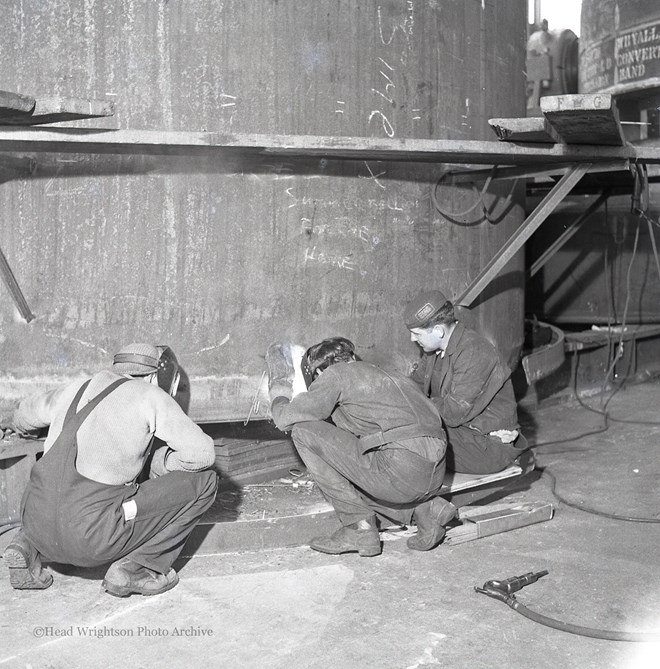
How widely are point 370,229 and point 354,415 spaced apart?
1284mm

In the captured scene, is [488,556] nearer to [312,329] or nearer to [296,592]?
[296,592]

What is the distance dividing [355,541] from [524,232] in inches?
86.6

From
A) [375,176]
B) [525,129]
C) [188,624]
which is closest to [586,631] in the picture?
[188,624]

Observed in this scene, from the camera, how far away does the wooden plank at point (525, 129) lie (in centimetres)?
472

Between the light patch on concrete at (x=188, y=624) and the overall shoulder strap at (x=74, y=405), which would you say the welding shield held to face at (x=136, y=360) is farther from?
the light patch on concrete at (x=188, y=624)

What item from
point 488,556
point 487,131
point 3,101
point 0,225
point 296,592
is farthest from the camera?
point 487,131

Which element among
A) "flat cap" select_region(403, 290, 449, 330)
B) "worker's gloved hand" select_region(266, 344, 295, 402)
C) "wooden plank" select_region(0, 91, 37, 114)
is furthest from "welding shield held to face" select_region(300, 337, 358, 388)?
"wooden plank" select_region(0, 91, 37, 114)

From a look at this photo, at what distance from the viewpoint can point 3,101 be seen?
3848 millimetres

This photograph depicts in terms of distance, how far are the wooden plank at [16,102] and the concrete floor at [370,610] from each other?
2154 mm

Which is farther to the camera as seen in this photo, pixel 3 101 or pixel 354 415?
pixel 354 415

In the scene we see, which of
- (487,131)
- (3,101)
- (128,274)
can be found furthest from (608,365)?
(3,101)

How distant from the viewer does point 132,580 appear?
4035mm

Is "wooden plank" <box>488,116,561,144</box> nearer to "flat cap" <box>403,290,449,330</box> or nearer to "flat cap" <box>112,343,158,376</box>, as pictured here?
"flat cap" <box>403,290,449,330</box>

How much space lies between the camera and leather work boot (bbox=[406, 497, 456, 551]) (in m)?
4.65
